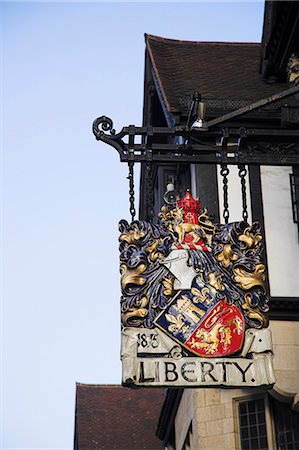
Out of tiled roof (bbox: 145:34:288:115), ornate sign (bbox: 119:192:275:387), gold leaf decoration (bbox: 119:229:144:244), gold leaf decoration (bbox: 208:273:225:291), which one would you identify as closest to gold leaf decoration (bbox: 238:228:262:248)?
ornate sign (bbox: 119:192:275:387)

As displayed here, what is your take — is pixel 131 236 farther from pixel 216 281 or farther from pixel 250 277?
pixel 250 277

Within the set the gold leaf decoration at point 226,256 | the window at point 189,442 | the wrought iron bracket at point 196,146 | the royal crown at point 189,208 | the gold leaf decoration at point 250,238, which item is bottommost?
the window at point 189,442

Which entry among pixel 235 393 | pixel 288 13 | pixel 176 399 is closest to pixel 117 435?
pixel 176 399

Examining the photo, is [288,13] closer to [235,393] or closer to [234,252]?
[234,252]

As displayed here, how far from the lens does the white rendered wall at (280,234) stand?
20.7 metres

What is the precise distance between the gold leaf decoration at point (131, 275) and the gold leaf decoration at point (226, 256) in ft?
3.16

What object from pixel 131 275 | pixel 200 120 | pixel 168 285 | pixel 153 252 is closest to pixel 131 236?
pixel 153 252

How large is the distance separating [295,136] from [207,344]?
121 inches

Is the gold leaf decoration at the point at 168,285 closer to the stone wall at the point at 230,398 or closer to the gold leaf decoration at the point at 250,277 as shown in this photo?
the gold leaf decoration at the point at 250,277

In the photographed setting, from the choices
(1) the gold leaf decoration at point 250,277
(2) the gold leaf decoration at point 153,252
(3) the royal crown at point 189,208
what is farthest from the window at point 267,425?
(2) the gold leaf decoration at point 153,252

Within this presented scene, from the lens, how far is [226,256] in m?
14.5

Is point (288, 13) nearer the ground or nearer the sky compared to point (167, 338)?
nearer the sky

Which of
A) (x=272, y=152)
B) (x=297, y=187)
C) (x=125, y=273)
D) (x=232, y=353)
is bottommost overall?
(x=232, y=353)

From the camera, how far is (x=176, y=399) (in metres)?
24.1
